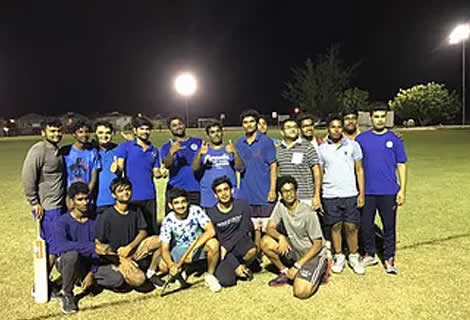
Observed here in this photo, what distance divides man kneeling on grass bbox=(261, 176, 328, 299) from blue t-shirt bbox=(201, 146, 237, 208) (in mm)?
704

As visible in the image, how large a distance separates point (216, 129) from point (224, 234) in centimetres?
120

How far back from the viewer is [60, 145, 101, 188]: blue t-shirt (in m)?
4.92

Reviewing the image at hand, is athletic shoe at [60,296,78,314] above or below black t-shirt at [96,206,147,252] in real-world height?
below

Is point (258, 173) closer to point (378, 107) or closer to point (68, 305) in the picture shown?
point (378, 107)

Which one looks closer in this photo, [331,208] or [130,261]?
[130,261]

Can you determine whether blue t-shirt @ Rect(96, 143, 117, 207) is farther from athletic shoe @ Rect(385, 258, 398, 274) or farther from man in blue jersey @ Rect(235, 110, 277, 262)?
athletic shoe @ Rect(385, 258, 398, 274)

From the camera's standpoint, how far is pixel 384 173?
4973 mm

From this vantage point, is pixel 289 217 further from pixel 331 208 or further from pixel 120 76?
pixel 120 76

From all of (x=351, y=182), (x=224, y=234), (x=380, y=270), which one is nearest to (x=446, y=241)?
(x=380, y=270)

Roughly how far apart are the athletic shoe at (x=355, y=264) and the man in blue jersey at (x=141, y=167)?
2.32 m

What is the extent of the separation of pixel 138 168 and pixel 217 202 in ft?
3.34

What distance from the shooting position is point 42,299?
4.49 m

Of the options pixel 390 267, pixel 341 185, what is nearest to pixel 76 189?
pixel 341 185

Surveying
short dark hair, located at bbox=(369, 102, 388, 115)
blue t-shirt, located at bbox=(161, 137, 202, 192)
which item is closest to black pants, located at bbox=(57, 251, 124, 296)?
blue t-shirt, located at bbox=(161, 137, 202, 192)
